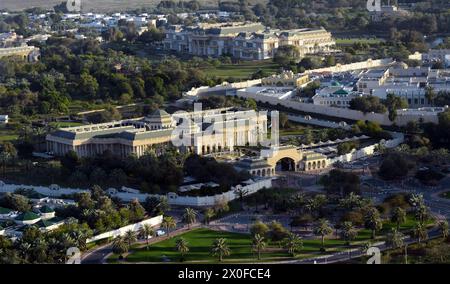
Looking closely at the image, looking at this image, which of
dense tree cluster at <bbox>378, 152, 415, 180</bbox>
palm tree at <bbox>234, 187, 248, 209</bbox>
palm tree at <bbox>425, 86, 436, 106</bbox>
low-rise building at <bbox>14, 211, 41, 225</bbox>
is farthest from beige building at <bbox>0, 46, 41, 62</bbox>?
low-rise building at <bbox>14, 211, 41, 225</bbox>

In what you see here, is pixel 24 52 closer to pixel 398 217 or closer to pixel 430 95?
pixel 430 95

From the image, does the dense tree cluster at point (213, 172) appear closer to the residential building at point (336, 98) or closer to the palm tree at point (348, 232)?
the palm tree at point (348, 232)


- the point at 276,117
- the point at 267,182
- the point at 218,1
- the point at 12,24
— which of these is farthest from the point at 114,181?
the point at 218,1

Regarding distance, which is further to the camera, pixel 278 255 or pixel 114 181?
pixel 114 181

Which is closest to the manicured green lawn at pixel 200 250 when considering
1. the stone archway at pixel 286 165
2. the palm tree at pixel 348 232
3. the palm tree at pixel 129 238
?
the palm tree at pixel 129 238

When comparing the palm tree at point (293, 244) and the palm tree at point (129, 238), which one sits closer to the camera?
the palm tree at point (293, 244)

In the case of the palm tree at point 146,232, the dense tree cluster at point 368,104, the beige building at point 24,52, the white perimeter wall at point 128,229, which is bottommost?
the white perimeter wall at point 128,229

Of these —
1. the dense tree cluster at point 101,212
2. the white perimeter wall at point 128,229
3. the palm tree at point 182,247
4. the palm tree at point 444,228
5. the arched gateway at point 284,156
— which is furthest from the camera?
the arched gateway at point 284,156

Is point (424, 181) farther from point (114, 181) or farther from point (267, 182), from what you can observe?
point (114, 181)
